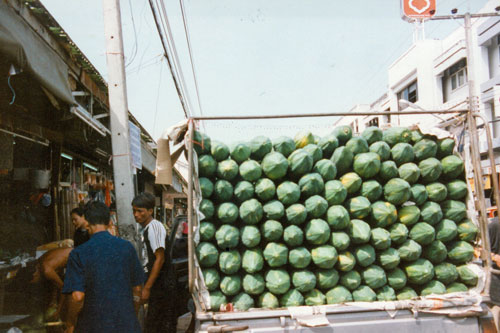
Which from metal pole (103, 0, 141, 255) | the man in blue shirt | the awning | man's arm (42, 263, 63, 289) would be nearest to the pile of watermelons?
the man in blue shirt

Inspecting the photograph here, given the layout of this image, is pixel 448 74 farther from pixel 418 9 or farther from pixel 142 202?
pixel 142 202

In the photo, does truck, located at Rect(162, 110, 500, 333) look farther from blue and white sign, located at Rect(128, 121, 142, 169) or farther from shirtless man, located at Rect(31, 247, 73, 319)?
shirtless man, located at Rect(31, 247, 73, 319)

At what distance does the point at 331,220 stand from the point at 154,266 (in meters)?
1.82

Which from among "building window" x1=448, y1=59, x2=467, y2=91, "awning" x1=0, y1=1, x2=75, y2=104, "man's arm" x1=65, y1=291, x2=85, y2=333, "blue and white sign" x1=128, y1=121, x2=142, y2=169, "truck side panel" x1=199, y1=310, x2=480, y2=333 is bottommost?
"truck side panel" x1=199, y1=310, x2=480, y2=333

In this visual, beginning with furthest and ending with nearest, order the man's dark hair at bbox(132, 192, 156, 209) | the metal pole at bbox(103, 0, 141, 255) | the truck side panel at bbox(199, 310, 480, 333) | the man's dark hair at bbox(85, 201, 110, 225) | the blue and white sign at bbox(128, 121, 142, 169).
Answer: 1. the blue and white sign at bbox(128, 121, 142, 169)
2. the metal pole at bbox(103, 0, 141, 255)
3. the man's dark hair at bbox(132, 192, 156, 209)
4. the man's dark hair at bbox(85, 201, 110, 225)
5. the truck side panel at bbox(199, 310, 480, 333)

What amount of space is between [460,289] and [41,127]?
5.59 meters

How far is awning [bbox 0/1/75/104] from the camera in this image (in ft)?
Result: 8.90

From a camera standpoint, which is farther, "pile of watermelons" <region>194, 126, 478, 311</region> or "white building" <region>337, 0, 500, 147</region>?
"white building" <region>337, 0, 500, 147</region>

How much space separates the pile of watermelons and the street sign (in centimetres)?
1238

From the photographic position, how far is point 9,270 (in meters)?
4.32

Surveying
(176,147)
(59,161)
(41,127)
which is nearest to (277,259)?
(176,147)

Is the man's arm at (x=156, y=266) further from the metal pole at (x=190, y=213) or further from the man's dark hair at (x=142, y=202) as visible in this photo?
the metal pole at (x=190, y=213)

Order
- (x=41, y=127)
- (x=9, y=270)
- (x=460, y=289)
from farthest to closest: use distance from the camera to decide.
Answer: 1. (x=41, y=127)
2. (x=9, y=270)
3. (x=460, y=289)

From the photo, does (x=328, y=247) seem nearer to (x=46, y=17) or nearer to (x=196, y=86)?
(x=46, y=17)
